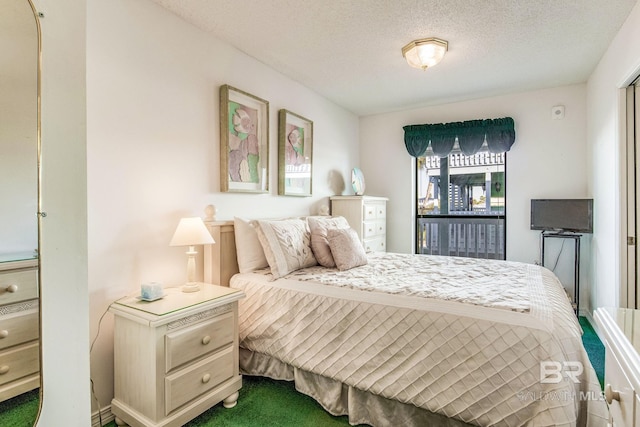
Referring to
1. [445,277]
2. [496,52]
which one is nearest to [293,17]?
[496,52]

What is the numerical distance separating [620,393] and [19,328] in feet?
4.72

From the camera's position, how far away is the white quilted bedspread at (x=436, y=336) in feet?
4.55

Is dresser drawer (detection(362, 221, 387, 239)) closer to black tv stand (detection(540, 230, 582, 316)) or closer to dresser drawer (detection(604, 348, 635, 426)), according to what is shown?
black tv stand (detection(540, 230, 582, 316))

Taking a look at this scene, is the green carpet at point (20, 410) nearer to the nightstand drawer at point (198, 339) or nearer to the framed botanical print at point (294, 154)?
the nightstand drawer at point (198, 339)

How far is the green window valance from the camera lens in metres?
3.75

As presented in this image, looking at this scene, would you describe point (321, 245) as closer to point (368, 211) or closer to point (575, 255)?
point (368, 211)

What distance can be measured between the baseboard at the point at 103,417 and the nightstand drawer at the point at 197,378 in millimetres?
491

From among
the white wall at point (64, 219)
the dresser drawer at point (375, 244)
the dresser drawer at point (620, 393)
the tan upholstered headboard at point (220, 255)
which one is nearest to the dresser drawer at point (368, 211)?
the dresser drawer at point (375, 244)

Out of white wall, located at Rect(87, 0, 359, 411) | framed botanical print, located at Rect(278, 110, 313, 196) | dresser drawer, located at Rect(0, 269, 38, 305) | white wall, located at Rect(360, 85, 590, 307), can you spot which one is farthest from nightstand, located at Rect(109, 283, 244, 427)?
white wall, located at Rect(360, 85, 590, 307)

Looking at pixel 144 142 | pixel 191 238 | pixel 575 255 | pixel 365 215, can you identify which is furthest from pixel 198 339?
pixel 575 255

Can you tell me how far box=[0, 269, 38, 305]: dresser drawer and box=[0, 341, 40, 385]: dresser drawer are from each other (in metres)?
0.12

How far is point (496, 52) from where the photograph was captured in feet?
8.89

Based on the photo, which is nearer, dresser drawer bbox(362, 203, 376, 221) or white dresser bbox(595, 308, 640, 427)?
white dresser bbox(595, 308, 640, 427)

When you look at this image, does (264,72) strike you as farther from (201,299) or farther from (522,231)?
(522,231)
